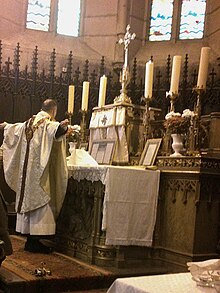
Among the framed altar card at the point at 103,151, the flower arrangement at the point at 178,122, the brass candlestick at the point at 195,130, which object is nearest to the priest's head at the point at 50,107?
the framed altar card at the point at 103,151

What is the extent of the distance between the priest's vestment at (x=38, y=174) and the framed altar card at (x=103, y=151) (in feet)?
1.76

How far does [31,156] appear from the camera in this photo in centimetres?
545

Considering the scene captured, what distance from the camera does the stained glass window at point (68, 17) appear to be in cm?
1015

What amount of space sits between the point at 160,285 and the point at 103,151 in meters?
3.97

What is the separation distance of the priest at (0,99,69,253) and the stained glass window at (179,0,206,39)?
4815 millimetres

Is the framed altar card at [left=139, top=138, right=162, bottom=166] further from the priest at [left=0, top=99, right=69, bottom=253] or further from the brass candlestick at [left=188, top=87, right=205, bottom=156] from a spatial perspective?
the priest at [left=0, top=99, right=69, bottom=253]

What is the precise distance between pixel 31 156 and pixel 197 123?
1796 millimetres

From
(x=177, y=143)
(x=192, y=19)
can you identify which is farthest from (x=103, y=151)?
(x=192, y=19)

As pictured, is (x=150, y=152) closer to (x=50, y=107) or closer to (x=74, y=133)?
(x=74, y=133)

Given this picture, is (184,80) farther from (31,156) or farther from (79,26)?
(31,156)

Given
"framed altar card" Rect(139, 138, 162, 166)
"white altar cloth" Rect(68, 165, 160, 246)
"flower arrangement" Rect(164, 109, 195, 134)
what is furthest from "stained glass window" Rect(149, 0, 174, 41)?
"white altar cloth" Rect(68, 165, 160, 246)

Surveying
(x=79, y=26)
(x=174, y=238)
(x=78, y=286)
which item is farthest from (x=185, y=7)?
(x=78, y=286)

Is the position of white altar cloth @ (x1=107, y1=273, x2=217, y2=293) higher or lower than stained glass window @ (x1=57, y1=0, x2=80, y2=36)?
lower

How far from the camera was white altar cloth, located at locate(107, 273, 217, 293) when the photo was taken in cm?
200
